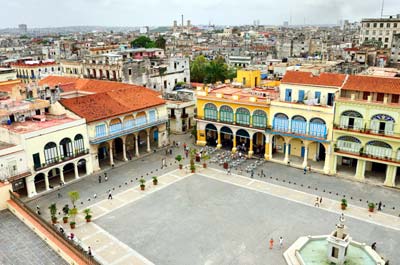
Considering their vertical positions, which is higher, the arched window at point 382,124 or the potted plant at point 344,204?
the arched window at point 382,124

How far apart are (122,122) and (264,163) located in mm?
19755

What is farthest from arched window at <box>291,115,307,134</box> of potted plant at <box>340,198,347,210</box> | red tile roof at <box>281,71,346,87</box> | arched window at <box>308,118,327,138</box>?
potted plant at <box>340,198,347,210</box>

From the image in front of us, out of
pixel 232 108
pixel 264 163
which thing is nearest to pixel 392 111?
pixel 264 163

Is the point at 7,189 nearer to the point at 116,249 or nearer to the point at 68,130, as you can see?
the point at 116,249

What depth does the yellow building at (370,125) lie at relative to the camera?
39.6 m

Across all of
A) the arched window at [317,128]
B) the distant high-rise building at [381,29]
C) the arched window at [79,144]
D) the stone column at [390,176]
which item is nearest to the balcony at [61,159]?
the arched window at [79,144]

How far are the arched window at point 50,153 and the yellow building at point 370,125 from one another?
107 feet

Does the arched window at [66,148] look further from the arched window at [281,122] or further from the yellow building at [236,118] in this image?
the arched window at [281,122]

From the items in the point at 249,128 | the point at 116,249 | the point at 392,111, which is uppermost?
the point at 392,111

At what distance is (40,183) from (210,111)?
25000 millimetres

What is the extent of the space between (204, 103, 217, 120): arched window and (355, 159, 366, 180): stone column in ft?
68.0

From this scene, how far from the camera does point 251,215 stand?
115 ft

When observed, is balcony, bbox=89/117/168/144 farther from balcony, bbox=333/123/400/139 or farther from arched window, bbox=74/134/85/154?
balcony, bbox=333/123/400/139

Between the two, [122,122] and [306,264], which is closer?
[306,264]
